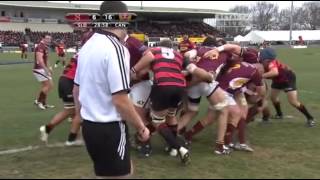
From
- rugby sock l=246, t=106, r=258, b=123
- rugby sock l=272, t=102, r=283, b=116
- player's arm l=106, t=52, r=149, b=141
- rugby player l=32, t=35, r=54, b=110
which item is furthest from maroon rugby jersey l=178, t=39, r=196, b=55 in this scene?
rugby player l=32, t=35, r=54, b=110

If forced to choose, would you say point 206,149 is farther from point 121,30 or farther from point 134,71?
point 121,30

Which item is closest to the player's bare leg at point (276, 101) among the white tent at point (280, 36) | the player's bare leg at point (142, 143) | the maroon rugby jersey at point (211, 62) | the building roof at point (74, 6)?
the maroon rugby jersey at point (211, 62)

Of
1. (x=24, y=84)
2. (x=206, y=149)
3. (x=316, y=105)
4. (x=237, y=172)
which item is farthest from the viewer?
(x=24, y=84)

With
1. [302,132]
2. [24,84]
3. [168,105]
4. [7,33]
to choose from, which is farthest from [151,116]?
[7,33]

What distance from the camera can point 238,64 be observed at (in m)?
8.64

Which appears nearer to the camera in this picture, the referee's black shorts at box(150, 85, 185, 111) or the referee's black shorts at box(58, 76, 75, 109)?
the referee's black shorts at box(150, 85, 185, 111)

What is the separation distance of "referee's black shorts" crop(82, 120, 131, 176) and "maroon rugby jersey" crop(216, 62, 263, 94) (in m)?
4.22

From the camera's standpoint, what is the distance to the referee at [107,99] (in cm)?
419

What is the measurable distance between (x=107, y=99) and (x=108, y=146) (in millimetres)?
391

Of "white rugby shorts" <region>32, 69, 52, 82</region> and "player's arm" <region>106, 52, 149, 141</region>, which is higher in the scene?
"player's arm" <region>106, 52, 149, 141</region>

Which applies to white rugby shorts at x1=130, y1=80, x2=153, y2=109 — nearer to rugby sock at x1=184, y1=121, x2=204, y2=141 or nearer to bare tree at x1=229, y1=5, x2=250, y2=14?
rugby sock at x1=184, y1=121, x2=204, y2=141

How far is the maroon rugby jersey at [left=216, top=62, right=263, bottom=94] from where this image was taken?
27.8ft

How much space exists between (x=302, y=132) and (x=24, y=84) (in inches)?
578

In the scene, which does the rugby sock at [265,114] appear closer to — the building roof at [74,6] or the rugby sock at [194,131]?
the rugby sock at [194,131]
